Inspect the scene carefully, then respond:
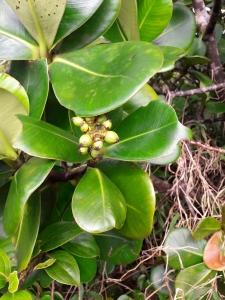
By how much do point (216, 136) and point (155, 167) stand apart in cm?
33

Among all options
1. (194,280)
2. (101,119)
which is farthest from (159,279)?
(101,119)

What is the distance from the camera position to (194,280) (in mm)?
657

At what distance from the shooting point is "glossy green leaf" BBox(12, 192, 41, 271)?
0.55 m

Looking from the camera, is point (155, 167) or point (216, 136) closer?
point (155, 167)

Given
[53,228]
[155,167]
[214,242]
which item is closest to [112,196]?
[53,228]

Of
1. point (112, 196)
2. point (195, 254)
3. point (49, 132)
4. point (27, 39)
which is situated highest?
point (27, 39)

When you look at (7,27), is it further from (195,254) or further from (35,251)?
(195,254)

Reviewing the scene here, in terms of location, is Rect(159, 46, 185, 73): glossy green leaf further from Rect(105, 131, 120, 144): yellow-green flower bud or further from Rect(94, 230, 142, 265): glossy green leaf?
Rect(94, 230, 142, 265): glossy green leaf

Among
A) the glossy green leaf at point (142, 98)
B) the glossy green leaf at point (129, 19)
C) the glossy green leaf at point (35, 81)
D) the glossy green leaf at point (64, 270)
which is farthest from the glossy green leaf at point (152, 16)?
the glossy green leaf at point (64, 270)

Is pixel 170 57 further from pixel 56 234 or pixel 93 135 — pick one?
pixel 56 234

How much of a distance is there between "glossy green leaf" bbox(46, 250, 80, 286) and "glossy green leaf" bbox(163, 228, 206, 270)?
200 mm

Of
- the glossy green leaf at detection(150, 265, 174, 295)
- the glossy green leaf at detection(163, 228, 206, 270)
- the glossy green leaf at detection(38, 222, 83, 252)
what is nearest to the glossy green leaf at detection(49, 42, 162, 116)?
the glossy green leaf at detection(38, 222, 83, 252)

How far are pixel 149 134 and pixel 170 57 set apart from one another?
21 centimetres

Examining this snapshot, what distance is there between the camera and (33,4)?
0.52m
